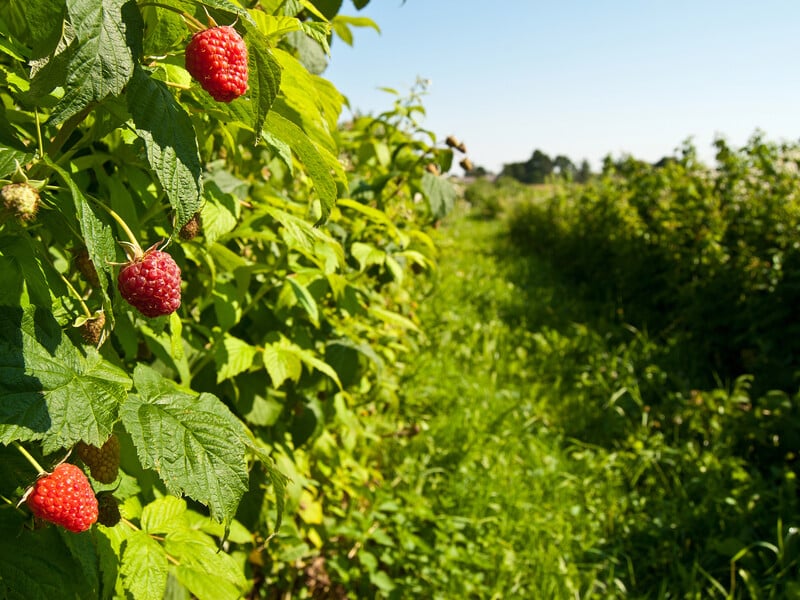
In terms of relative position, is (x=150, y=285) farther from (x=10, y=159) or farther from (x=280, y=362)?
(x=280, y=362)

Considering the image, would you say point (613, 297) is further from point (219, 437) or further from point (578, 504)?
point (219, 437)

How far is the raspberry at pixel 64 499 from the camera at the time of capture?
726 mm

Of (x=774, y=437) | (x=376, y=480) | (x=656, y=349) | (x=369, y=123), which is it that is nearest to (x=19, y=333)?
(x=369, y=123)

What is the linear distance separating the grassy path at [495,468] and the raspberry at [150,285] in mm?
2148

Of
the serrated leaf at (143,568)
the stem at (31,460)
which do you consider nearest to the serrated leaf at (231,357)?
the serrated leaf at (143,568)

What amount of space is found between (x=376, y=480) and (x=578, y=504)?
1.08 meters

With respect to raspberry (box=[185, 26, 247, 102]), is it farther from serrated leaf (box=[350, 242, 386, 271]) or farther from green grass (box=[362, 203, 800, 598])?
green grass (box=[362, 203, 800, 598])

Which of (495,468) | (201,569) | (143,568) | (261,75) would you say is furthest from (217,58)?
(495,468)

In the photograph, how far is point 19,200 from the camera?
66 centimetres

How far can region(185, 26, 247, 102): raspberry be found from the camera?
26.6 inches

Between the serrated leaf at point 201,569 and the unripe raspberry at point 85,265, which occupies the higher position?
the unripe raspberry at point 85,265

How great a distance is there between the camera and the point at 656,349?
509 centimetres

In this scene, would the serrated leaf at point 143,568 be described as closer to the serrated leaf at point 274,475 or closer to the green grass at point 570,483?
the serrated leaf at point 274,475

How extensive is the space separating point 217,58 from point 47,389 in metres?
0.42
